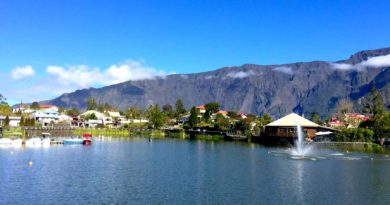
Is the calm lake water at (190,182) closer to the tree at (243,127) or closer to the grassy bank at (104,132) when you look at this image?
the tree at (243,127)

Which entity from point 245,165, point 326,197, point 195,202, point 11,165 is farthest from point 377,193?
point 11,165

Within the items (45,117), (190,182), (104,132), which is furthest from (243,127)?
(190,182)

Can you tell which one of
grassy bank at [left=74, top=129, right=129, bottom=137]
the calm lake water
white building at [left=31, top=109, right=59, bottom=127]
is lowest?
the calm lake water

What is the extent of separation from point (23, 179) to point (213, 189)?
18550 mm

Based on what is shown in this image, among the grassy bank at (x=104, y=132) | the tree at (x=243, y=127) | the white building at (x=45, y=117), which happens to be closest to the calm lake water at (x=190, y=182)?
the tree at (x=243, y=127)

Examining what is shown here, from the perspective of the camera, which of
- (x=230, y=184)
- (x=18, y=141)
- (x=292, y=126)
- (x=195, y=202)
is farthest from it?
(x=292, y=126)

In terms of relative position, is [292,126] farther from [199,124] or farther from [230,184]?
[230,184]

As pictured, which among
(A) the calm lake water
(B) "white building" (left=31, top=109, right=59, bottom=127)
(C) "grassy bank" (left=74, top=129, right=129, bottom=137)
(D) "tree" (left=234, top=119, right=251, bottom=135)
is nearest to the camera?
(A) the calm lake water

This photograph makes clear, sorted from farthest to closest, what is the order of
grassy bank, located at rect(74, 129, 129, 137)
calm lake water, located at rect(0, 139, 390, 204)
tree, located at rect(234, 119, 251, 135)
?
grassy bank, located at rect(74, 129, 129, 137) → tree, located at rect(234, 119, 251, 135) → calm lake water, located at rect(0, 139, 390, 204)

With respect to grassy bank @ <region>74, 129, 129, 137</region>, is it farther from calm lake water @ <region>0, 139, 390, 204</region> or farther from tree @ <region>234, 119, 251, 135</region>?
calm lake water @ <region>0, 139, 390, 204</region>

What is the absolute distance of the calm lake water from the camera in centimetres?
3431

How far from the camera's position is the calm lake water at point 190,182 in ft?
113

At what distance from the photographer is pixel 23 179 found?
4225 centimetres

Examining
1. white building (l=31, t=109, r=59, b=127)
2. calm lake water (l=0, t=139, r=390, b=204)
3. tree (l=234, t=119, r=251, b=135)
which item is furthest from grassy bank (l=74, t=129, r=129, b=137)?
calm lake water (l=0, t=139, r=390, b=204)
